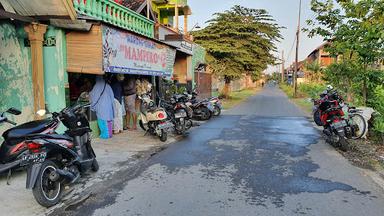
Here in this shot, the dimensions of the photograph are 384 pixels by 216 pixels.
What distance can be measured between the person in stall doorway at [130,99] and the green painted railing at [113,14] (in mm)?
1551

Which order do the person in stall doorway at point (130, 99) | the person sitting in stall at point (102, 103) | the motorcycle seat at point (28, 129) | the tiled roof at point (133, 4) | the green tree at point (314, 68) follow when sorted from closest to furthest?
the motorcycle seat at point (28, 129), the person sitting in stall at point (102, 103), the person in stall doorway at point (130, 99), the tiled roof at point (133, 4), the green tree at point (314, 68)

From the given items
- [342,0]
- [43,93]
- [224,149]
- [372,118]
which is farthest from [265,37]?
[43,93]

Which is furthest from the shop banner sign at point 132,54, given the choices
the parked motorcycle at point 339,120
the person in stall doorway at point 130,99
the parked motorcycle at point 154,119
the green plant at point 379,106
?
the green plant at point 379,106

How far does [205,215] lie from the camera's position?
410cm

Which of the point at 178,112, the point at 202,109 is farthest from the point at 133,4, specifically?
the point at 178,112

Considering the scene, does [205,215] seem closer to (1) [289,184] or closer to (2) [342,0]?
(1) [289,184]

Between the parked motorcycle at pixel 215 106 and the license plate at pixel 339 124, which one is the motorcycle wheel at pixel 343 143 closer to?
the license plate at pixel 339 124

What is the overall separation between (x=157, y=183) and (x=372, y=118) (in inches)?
263

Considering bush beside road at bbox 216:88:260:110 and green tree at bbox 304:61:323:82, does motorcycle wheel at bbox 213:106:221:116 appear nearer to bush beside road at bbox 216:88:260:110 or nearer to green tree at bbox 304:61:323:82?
bush beside road at bbox 216:88:260:110

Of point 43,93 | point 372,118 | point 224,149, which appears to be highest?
point 43,93

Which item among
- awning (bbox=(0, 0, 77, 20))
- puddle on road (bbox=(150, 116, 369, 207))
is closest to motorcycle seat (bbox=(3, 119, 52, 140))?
puddle on road (bbox=(150, 116, 369, 207))

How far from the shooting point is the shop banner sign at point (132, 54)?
7.93 metres

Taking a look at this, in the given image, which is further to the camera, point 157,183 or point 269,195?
point 157,183

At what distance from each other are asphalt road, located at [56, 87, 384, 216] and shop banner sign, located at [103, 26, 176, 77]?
2.47m
